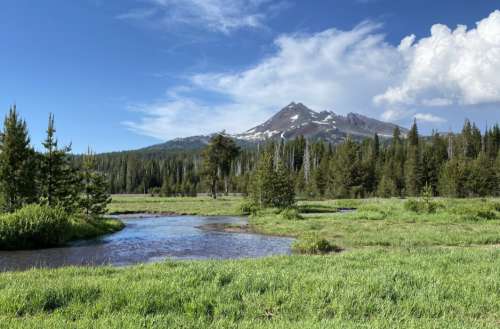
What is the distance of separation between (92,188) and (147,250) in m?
17.3

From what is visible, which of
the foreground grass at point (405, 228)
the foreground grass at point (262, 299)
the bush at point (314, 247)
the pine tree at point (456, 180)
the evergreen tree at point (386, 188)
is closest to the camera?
the foreground grass at point (262, 299)

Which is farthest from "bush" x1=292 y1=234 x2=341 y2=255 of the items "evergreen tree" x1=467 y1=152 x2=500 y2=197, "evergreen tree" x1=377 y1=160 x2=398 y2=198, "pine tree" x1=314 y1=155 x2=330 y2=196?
"pine tree" x1=314 y1=155 x2=330 y2=196

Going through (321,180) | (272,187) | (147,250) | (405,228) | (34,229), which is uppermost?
(321,180)

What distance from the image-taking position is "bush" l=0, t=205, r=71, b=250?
21844mm

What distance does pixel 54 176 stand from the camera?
104ft

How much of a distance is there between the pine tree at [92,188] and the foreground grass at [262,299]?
82.5 ft

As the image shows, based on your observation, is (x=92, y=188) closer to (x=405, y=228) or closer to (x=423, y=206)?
(x=405, y=228)

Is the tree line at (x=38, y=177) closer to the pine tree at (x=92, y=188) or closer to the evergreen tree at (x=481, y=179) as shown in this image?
the pine tree at (x=92, y=188)

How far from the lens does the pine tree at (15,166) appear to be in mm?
28047

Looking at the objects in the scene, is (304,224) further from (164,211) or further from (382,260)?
(164,211)

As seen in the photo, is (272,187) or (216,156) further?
(216,156)

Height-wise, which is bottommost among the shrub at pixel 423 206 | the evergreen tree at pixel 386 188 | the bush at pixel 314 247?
the bush at pixel 314 247

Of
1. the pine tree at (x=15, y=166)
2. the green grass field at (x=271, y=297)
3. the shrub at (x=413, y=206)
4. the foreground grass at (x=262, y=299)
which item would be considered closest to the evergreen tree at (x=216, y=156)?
the shrub at (x=413, y=206)

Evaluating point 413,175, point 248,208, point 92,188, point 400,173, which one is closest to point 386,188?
point 413,175
